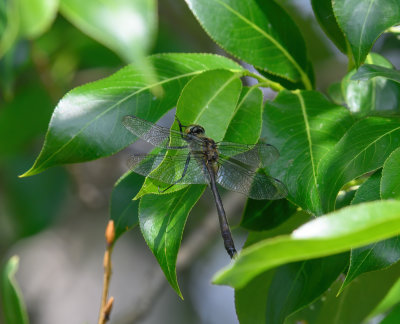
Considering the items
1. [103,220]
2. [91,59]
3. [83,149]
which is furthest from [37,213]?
[83,149]

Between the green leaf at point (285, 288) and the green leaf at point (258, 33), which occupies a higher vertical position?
the green leaf at point (258, 33)

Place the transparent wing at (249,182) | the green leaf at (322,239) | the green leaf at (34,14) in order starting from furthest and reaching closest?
1. the transparent wing at (249,182)
2. the green leaf at (34,14)
3. the green leaf at (322,239)

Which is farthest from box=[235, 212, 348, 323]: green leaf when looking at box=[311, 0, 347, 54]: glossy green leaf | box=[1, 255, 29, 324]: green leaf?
box=[1, 255, 29, 324]: green leaf

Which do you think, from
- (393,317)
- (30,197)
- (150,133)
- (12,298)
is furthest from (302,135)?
(30,197)

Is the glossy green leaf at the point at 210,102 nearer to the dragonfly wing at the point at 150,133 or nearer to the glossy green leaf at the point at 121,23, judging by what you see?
the dragonfly wing at the point at 150,133

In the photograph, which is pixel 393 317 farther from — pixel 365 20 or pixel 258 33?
pixel 258 33

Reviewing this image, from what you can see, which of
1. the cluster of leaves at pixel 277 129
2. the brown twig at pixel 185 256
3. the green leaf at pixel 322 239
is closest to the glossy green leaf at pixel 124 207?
the cluster of leaves at pixel 277 129

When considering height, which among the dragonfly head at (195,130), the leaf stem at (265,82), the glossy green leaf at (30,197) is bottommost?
the glossy green leaf at (30,197)
